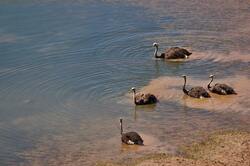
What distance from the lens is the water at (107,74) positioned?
2227 cm

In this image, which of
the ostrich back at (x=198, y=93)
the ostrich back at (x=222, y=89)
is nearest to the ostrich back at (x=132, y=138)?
the ostrich back at (x=198, y=93)

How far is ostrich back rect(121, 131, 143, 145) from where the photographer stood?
70.0 ft

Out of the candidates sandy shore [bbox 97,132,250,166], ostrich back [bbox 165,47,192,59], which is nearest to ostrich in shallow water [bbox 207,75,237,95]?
sandy shore [bbox 97,132,250,166]

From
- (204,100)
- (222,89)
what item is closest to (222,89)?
(222,89)

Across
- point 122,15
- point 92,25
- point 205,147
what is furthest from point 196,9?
point 205,147

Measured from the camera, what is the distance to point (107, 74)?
29000 mm

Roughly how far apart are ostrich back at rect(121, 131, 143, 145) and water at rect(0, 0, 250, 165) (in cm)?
26

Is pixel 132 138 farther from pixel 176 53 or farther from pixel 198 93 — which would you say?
pixel 176 53

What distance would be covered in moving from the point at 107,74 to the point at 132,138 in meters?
8.08

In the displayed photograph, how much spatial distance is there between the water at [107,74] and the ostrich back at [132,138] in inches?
10.4

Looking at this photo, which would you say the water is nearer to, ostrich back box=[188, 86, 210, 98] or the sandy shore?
ostrich back box=[188, 86, 210, 98]

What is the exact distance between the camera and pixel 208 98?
25984 mm

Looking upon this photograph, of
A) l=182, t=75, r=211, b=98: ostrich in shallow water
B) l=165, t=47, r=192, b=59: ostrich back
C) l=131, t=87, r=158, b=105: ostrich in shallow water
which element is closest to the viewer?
l=131, t=87, r=158, b=105: ostrich in shallow water

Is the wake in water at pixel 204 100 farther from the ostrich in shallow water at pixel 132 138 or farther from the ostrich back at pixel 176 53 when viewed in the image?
the ostrich in shallow water at pixel 132 138
